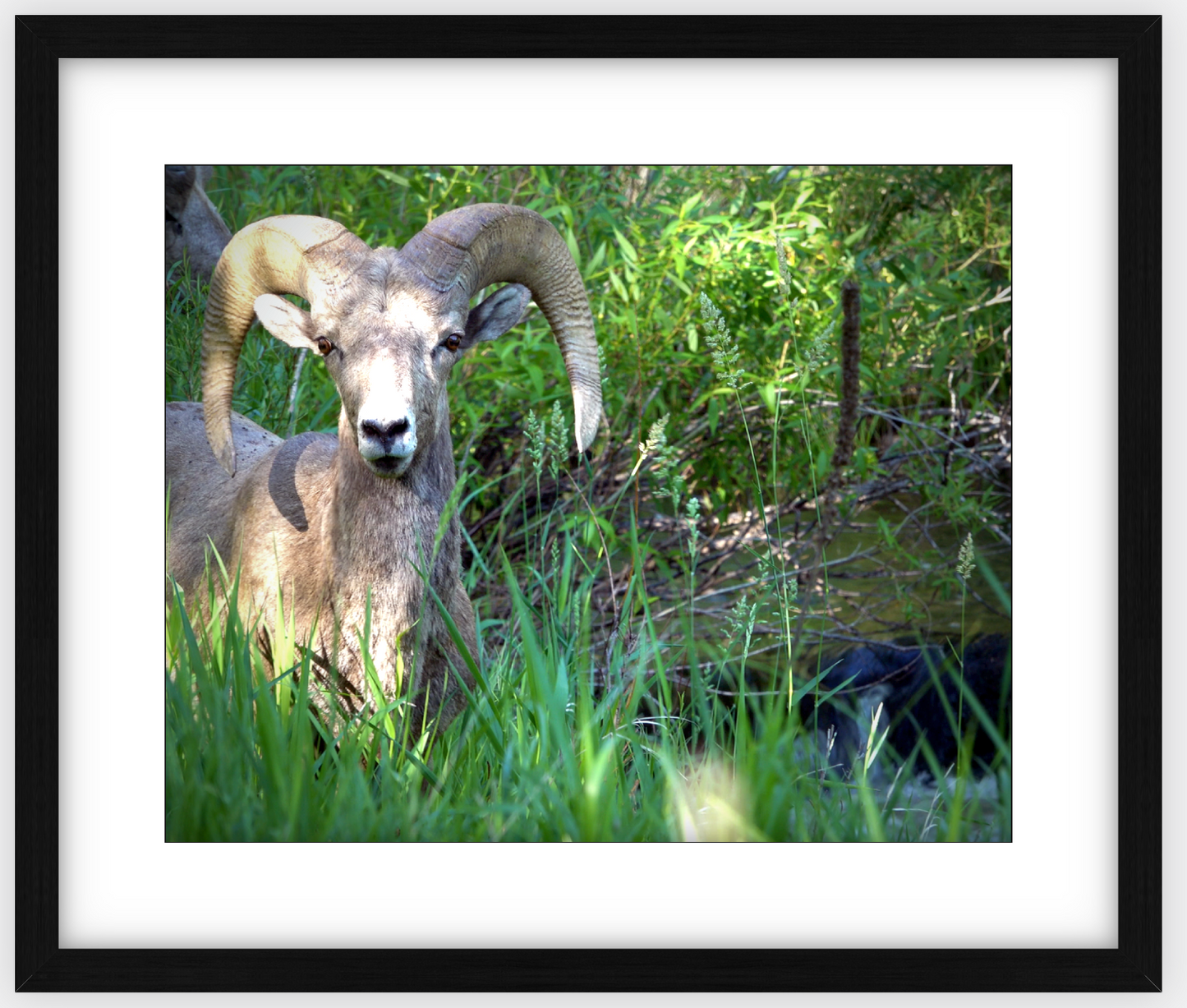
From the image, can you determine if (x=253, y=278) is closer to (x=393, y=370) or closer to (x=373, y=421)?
(x=393, y=370)

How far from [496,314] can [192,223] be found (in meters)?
0.95

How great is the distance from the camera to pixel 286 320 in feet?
10.3

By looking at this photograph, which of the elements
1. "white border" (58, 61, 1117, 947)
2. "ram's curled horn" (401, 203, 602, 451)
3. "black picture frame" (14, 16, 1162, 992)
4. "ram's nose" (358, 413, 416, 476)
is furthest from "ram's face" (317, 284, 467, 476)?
"black picture frame" (14, 16, 1162, 992)

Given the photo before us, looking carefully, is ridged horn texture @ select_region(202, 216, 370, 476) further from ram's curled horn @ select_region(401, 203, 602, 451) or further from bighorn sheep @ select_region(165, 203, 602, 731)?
ram's curled horn @ select_region(401, 203, 602, 451)

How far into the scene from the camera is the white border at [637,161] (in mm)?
2396

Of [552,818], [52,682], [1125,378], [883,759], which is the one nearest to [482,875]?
[552,818]

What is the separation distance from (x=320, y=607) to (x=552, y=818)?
1.01 meters

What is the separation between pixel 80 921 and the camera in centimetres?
240

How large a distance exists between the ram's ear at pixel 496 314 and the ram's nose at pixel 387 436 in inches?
22.9

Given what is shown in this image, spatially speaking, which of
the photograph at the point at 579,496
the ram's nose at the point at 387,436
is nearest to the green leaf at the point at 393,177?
the photograph at the point at 579,496

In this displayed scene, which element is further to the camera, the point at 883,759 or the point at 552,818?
the point at 883,759

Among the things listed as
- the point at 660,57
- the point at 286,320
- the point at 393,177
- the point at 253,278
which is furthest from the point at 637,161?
the point at 393,177

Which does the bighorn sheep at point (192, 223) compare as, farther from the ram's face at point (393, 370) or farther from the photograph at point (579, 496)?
the ram's face at point (393, 370)

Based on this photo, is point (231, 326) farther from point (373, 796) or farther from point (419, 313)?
point (373, 796)
